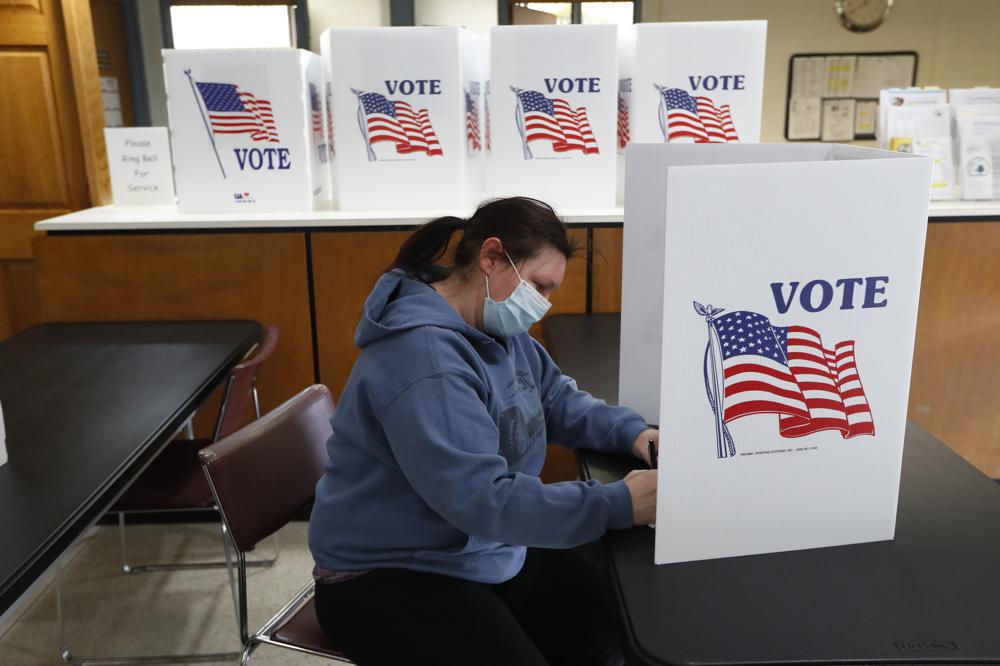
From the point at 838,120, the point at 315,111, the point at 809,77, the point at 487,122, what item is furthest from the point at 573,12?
the point at 315,111

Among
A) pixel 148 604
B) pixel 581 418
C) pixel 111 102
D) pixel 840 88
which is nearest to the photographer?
pixel 581 418

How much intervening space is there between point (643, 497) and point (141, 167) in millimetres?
2210

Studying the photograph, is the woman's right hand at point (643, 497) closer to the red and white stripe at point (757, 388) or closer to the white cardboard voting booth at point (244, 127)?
the red and white stripe at point (757, 388)

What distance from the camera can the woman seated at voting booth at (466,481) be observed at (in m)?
1.12

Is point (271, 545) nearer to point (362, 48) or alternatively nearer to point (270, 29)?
point (362, 48)

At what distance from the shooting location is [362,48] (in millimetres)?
2283

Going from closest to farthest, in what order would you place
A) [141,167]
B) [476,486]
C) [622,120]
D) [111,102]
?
[476,486], [622,120], [141,167], [111,102]

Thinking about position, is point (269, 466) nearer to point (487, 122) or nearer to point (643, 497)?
point (643, 497)

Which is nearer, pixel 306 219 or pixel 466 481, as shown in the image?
pixel 466 481

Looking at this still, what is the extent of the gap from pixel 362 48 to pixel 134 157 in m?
0.92

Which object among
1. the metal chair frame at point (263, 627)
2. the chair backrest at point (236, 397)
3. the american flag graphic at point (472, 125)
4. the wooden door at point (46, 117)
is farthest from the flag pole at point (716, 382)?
the wooden door at point (46, 117)

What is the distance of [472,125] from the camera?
2.47 metres

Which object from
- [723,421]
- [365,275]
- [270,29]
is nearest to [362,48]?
[365,275]

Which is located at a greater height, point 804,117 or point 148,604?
point 804,117
